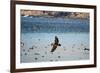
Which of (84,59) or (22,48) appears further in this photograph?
(84,59)

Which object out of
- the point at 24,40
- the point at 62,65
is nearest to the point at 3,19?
the point at 24,40

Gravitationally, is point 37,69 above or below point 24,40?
below

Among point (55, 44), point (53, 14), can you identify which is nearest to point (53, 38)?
point (55, 44)

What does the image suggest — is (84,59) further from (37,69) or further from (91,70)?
(37,69)

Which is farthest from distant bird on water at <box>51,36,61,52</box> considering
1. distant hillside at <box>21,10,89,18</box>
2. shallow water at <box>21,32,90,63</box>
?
distant hillside at <box>21,10,89,18</box>

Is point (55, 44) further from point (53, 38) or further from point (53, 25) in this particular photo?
point (53, 25)

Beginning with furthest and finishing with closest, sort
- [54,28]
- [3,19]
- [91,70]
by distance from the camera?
[91,70]
[54,28]
[3,19]

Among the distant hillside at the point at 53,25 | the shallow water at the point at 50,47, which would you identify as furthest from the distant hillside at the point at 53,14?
the shallow water at the point at 50,47

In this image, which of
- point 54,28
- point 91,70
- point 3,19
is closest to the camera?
point 3,19
